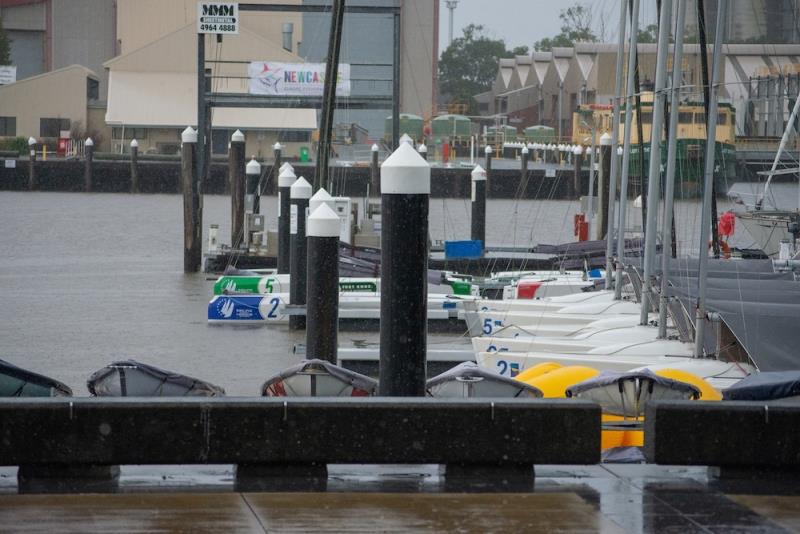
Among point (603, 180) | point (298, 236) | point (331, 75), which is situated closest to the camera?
point (298, 236)

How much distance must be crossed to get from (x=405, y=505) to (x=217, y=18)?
27885mm

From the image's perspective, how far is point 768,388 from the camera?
32.6 feet

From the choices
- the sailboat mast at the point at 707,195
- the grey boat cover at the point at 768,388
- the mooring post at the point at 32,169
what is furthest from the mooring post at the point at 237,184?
the mooring post at the point at 32,169

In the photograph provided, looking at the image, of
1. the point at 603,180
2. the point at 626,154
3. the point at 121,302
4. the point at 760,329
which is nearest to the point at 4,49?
the point at 603,180

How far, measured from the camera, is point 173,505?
326 inches

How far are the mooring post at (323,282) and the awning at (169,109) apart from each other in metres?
61.8

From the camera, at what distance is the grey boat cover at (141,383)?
11039 millimetres

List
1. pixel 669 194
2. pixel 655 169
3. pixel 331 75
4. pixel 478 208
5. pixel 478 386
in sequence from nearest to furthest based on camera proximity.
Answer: pixel 478 386 → pixel 669 194 → pixel 655 169 → pixel 331 75 → pixel 478 208

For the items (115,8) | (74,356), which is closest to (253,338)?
(74,356)

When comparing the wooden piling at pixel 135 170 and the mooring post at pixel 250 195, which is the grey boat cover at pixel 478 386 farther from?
the wooden piling at pixel 135 170

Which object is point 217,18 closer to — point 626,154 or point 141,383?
point 626,154

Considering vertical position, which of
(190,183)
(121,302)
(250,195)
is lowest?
(121,302)

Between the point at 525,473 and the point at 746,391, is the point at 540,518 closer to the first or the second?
the point at 525,473

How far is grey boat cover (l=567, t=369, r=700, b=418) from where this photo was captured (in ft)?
36.4
